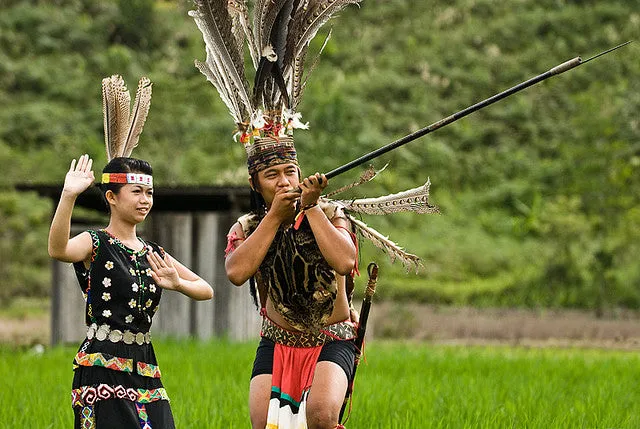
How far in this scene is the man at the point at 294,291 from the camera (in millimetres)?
4133

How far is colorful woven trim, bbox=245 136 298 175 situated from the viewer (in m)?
4.25

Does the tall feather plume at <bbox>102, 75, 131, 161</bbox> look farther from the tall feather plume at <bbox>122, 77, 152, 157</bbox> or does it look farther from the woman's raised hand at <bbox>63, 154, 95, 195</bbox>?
the woman's raised hand at <bbox>63, 154, 95, 195</bbox>

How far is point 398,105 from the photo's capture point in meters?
24.2

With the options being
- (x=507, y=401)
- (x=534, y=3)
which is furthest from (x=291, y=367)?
(x=534, y=3)

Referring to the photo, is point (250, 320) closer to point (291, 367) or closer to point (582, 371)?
point (582, 371)

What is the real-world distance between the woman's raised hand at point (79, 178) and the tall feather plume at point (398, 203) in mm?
1157

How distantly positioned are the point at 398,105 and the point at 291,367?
2019 centimetres

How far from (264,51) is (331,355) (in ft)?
4.37

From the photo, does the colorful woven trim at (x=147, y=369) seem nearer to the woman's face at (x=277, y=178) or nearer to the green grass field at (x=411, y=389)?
the woman's face at (x=277, y=178)

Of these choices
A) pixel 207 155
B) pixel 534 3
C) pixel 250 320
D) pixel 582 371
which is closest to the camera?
pixel 582 371

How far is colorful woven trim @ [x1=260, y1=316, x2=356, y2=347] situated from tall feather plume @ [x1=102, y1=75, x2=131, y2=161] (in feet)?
3.47

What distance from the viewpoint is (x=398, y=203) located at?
15.0 ft

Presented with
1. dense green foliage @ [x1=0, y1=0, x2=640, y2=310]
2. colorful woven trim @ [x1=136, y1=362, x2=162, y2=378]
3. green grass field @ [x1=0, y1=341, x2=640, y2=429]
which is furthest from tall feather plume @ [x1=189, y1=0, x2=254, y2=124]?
dense green foliage @ [x1=0, y1=0, x2=640, y2=310]

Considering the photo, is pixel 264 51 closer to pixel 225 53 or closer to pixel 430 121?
pixel 225 53
